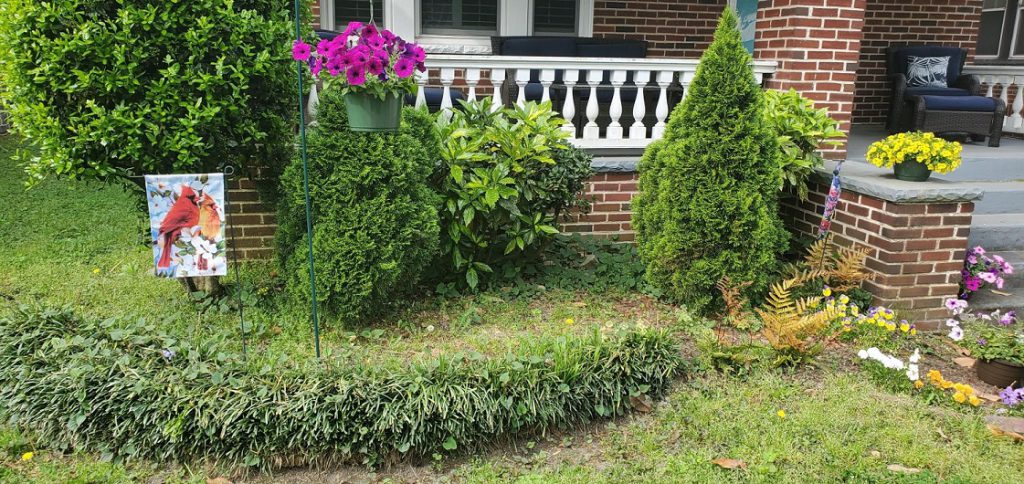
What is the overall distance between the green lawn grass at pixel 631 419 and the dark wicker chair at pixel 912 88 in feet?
14.5

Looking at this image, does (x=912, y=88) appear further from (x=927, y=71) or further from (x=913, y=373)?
(x=913, y=373)

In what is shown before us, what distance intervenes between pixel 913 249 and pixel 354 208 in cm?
322

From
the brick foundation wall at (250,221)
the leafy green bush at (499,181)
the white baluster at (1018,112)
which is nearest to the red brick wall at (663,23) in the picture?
the white baluster at (1018,112)

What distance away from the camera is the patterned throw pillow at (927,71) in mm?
7836

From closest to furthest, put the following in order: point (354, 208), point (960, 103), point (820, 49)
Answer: point (354, 208) → point (820, 49) → point (960, 103)

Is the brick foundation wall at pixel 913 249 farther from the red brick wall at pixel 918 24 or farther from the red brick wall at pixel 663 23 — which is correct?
the red brick wall at pixel 918 24

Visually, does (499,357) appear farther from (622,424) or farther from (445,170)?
(445,170)

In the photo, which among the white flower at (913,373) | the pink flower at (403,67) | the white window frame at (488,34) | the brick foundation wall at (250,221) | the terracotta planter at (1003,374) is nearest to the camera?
the pink flower at (403,67)

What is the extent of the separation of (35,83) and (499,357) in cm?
265

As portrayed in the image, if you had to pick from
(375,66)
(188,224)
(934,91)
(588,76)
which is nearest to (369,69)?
(375,66)

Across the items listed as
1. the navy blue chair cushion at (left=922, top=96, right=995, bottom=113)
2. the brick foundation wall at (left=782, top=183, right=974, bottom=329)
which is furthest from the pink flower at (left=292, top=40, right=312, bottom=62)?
the navy blue chair cushion at (left=922, top=96, right=995, bottom=113)

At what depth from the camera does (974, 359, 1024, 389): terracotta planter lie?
376 cm

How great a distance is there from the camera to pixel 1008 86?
787 centimetres

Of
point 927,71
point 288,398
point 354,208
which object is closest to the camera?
point 288,398
